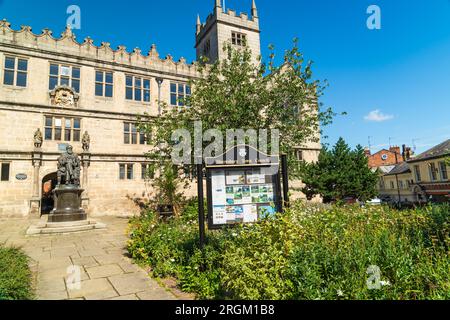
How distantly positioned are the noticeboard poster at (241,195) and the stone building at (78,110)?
10.9 meters

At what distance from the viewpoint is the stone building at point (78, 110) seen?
53.7ft

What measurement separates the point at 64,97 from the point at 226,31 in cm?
1657

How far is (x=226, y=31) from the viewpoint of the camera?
86.9ft

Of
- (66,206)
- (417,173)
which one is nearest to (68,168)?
(66,206)

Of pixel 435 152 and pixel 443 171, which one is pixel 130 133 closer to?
Answer: pixel 443 171

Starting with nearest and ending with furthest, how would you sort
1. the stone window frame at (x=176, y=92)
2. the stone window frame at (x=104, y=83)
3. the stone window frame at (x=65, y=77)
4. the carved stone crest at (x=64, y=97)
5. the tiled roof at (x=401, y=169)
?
the carved stone crest at (x=64, y=97), the stone window frame at (x=65, y=77), the stone window frame at (x=104, y=83), the stone window frame at (x=176, y=92), the tiled roof at (x=401, y=169)

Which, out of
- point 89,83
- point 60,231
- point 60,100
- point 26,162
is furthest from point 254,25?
point 60,231

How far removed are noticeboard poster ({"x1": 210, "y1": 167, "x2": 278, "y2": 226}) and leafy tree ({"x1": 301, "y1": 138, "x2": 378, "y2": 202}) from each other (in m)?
19.8

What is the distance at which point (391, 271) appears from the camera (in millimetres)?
3738

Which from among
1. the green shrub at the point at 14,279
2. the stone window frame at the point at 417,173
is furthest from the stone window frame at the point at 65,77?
the stone window frame at the point at 417,173

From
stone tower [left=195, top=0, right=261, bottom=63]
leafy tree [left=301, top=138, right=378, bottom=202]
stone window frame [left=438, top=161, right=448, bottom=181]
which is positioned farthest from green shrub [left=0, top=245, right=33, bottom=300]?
stone window frame [left=438, top=161, right=448, bottom=181]

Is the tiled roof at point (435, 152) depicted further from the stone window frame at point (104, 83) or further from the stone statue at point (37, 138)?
the stone statue at point (37, 138)

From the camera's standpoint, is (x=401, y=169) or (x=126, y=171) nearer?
(x=126, y=171)

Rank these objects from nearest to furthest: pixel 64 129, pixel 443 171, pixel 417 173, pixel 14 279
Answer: pixel 14 279 → pixel 64 129 → pixel 443 171 → pixel 417 173
